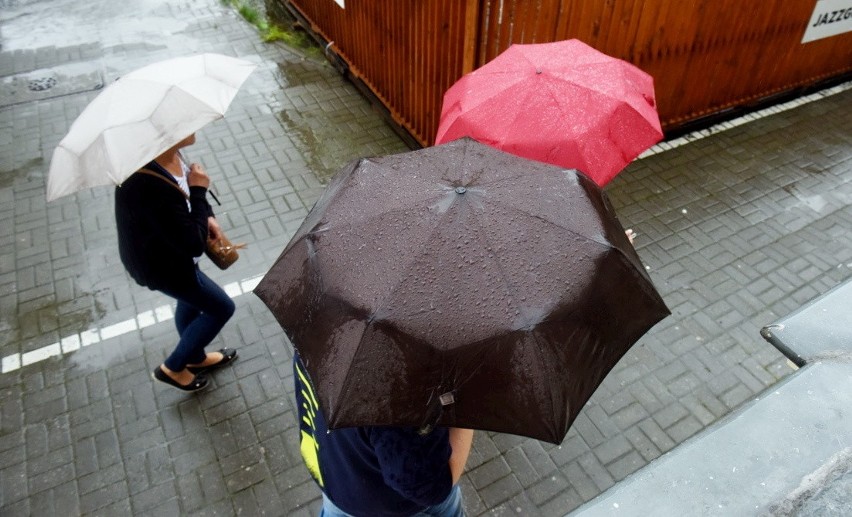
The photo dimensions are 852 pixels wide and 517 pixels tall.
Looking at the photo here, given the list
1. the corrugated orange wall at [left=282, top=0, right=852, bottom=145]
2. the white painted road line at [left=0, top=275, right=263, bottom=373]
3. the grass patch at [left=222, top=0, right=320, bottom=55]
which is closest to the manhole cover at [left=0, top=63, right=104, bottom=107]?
the grass patch at [left=222, top=0, right=320, bottom=55]

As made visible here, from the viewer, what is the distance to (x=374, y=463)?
1.82 m

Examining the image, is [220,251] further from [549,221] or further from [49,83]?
[49,83]

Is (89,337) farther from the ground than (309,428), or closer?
closer

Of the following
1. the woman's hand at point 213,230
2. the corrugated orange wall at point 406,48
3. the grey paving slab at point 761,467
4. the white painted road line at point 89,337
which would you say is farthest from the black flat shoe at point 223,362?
the grey paving slab at point 761,467

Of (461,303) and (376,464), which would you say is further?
(376,464)

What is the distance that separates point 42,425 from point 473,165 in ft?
12.3

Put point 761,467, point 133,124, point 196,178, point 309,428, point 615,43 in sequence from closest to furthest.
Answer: point 761,467 → point 309,428 → point 133,124 → point 196,178 → point 615,43

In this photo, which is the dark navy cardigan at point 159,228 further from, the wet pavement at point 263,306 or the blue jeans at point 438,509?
the blue jeans at point 438,509

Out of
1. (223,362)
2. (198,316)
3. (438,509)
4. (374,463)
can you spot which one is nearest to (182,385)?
(223,362)

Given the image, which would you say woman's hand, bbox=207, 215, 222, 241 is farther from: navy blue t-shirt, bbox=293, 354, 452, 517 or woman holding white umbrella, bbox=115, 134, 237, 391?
navy blue t-shirt, bbox=293, 354, 452, 517

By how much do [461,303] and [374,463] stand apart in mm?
648

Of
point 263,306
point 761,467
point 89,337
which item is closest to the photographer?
point 761,467

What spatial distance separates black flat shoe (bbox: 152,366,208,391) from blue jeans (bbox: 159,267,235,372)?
0.09 m

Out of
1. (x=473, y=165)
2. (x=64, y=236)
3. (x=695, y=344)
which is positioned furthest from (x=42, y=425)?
(x=695, y=344)
